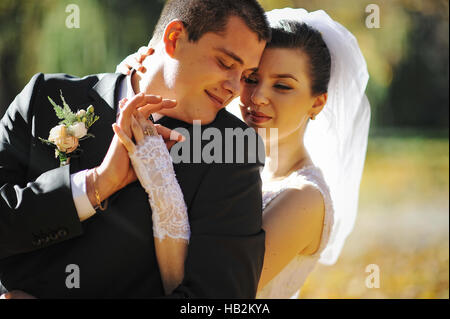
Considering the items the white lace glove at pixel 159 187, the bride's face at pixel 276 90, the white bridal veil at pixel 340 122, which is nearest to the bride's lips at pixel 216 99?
the white lace glove at pixel 159 187

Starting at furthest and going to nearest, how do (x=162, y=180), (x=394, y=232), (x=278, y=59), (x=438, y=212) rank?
(x=438, y=212), (x=394, y=232), (x=278, y=59), (x=162, y=180)

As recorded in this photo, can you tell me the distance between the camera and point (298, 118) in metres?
3.69

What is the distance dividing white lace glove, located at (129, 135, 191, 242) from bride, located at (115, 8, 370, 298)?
0.74m

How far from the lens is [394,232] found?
11.5 metres

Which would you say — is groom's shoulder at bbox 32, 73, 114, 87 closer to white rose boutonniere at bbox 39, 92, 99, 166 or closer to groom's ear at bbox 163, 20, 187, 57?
white rose boutonniere at bbox 39, 92, 99, 166

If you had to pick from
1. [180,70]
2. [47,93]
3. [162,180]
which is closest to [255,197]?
[162,180]

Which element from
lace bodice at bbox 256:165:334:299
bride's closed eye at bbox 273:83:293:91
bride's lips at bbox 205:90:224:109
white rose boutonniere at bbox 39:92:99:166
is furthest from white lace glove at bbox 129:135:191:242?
bride's closed eye at bbox 273:83:293:91

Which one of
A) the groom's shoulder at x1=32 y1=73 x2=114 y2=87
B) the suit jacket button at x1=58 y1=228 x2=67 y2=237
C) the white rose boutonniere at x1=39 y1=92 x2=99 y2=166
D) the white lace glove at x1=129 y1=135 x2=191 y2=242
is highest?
the groom's shoulder at x1=32 y1=73 x2=114 y2=87

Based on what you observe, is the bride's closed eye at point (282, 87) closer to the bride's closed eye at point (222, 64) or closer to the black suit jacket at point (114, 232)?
the bride's closed eye at point (222, 64)

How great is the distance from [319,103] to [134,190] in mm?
1698

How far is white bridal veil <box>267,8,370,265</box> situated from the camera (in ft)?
12.5

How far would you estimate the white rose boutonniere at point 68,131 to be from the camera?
254 centimetres
